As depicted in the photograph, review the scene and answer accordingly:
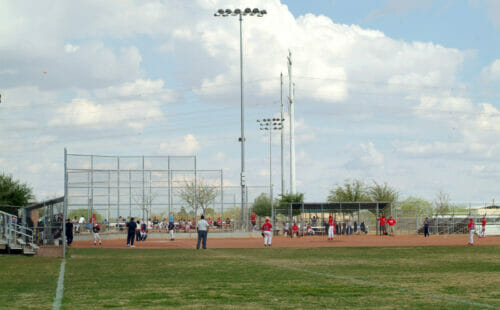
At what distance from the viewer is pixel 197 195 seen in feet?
173

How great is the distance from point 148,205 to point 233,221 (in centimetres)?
682

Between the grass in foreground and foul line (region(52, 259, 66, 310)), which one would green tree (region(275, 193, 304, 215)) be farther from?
foul line (region(52, 259, 66, 310))

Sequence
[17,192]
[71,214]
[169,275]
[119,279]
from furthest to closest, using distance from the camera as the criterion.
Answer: [17,192], [71,214], [169,275], [119,279]

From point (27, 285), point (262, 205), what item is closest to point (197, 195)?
point (262, 205)

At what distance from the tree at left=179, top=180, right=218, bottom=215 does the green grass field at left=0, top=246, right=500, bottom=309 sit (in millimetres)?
31359

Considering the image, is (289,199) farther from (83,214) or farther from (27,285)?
(27,285)

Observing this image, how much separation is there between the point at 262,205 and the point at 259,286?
4404cm

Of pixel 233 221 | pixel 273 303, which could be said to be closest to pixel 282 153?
pixel 233 221

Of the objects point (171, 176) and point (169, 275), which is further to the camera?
point (171, 176)

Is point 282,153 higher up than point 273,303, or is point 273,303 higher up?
point 282,153

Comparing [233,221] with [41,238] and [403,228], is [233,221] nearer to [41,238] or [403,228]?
[403,228]

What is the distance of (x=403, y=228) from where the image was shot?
204 feet

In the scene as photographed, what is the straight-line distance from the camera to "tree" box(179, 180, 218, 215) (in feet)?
170

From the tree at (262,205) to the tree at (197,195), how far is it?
4.07 meters
